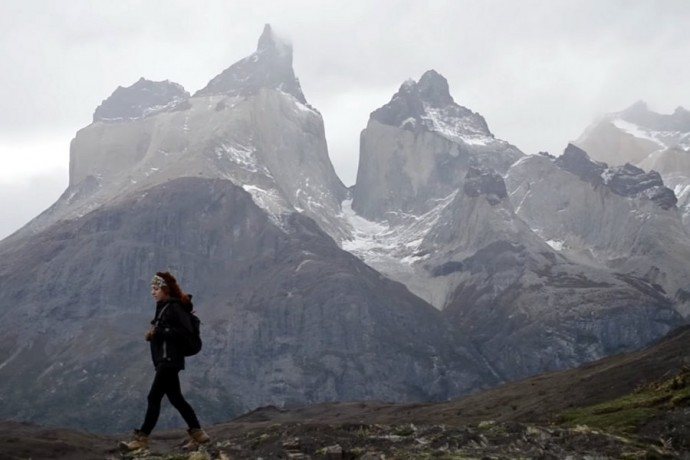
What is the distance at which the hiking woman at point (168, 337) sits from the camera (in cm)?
2491

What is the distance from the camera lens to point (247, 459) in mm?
26016

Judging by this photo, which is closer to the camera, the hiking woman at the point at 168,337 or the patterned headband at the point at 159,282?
the hiking woman at the point at 168,337

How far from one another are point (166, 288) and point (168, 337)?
1389 millimetres

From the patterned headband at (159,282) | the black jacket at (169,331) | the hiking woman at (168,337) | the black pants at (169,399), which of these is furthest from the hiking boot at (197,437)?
the patterned headband at (159,282)

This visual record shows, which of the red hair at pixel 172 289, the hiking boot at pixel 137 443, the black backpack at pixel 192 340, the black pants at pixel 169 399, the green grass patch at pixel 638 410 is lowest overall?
the green grass patch at pixel 638 410

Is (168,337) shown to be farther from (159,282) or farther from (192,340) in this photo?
(159,282)

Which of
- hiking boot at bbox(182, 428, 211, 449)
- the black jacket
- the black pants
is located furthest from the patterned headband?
hiking boot at bbox(182, 428, 211, 449)

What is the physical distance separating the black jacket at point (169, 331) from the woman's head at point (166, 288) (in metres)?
0.17

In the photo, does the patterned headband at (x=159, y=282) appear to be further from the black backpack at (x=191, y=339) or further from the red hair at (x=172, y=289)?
the black backpack at (x=191, y=339)

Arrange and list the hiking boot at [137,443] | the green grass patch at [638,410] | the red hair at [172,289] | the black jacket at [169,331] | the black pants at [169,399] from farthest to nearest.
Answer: the green grass patch at [638,410], the hiking boot at [137,443], the black pants at [169,399], the red hair at [172,289], the black jacket at [169,331]

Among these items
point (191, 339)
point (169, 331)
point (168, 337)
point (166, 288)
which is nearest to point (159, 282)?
point (166, 288)

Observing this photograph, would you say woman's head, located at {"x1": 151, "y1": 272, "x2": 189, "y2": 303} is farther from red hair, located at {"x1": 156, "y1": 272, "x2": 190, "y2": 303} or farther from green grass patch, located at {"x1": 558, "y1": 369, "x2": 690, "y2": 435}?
green grass patch, located at {"x1": 558, "y1": 369, "x2": 690, "y2": 435}

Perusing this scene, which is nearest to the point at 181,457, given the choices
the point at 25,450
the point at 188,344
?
the point at 188,344

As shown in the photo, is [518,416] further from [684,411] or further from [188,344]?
[188,344]
